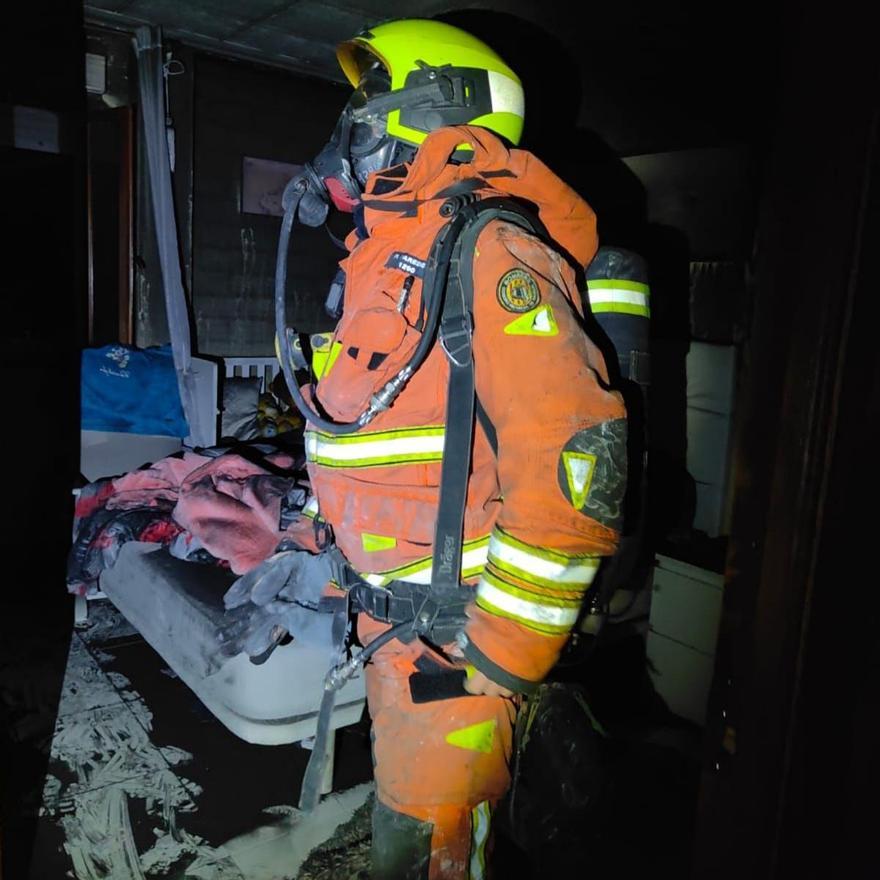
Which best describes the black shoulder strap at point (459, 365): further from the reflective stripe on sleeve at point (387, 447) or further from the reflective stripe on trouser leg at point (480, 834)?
the reflective stripe on trouser leg at point (480, 834)

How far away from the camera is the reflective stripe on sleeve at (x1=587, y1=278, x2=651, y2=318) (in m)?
1.55

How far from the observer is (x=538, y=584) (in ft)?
4.21

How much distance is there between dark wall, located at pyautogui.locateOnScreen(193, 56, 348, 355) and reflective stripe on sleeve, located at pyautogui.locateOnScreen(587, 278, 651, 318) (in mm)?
4316

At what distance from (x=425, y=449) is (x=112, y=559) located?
7.21 feet

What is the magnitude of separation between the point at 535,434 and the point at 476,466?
0.27m

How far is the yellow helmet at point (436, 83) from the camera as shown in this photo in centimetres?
162

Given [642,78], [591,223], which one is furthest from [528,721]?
[642,78]

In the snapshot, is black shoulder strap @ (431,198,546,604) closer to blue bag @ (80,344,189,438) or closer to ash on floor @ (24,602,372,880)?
ash on floor @ (24,602,372,880)

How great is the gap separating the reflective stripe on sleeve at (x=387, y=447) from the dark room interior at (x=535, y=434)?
0.26 m

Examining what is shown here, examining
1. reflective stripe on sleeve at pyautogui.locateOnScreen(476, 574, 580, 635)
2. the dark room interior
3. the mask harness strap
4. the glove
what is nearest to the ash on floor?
the dark room interior

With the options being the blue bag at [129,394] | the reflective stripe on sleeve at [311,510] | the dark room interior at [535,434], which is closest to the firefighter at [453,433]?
the dark room interior at [535,434]

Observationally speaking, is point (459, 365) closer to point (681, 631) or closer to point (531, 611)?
point (531, 611)

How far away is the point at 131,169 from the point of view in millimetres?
4945

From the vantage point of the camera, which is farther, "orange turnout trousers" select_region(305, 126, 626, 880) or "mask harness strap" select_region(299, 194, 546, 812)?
"mask harness strap" select_region(299, 194, 546, 812)
